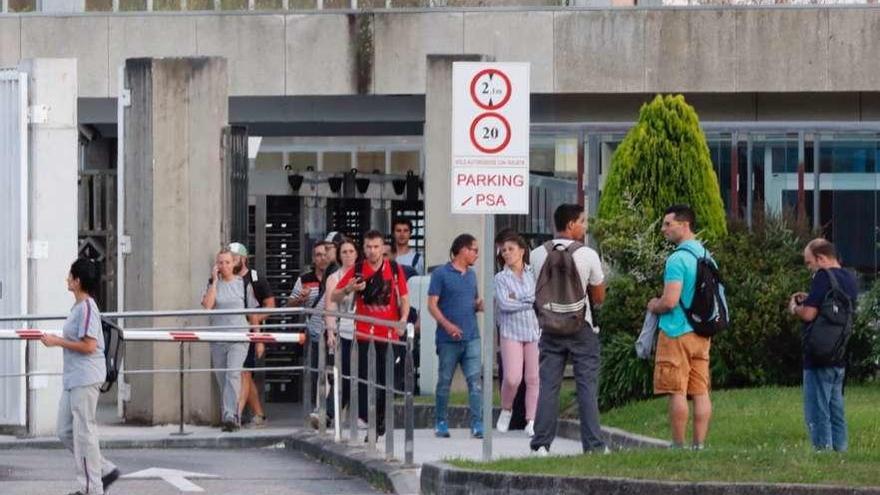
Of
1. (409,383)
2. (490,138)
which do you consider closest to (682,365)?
(409,383)

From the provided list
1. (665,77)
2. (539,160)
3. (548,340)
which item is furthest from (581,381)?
(665,77)

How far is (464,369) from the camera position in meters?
17.7

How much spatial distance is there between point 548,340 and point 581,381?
371mm

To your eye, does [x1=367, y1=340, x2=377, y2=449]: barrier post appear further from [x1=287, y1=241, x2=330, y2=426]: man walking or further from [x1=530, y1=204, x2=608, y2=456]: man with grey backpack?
[x1=287, y1=241, x2=330, y2=426]: man walking

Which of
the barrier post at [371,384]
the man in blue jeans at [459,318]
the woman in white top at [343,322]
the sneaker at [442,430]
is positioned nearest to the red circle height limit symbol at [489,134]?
the barrier post at [371,384]

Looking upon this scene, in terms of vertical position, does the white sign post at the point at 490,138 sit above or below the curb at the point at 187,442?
above

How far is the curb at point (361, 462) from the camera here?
13.8 metres

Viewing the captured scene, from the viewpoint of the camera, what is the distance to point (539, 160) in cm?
2366

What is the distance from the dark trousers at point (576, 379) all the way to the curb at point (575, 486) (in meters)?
1.52

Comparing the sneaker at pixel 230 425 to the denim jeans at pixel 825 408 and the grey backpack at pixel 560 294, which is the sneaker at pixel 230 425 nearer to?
the grey backpack at pixel 560 294

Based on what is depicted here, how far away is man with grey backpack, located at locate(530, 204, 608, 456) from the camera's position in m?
14.4

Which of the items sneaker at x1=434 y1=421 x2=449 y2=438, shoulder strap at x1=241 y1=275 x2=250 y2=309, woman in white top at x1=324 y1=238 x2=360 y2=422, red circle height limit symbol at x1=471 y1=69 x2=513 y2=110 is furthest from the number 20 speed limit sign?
shoulder strap at x1=241 y1=275 x2=250 y2=309

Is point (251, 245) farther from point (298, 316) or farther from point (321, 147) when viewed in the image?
point (321, 147)

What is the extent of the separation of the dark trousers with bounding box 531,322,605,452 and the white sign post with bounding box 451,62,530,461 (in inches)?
46.9
